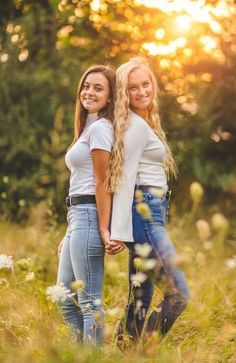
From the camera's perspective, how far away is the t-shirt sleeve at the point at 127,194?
3762mm

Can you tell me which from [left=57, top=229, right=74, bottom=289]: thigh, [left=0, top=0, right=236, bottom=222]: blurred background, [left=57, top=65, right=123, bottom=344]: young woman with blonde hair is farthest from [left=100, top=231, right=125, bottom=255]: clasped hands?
[left=0, top=0, right=236, bottom=222]: blurred background

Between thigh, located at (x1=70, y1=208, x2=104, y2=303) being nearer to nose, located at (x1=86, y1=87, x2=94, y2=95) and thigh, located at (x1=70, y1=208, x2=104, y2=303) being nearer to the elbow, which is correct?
the elbow

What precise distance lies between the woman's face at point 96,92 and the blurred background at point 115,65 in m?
1.67

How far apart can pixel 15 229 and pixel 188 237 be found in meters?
2.04

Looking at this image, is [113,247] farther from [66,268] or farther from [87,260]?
[66,268]

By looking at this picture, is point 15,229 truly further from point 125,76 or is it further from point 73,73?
point 125,76

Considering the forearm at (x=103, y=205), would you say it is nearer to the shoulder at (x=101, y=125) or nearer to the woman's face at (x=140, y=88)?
the shoulder at (x=101, y=125)

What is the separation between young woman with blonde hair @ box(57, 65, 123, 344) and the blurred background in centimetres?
172

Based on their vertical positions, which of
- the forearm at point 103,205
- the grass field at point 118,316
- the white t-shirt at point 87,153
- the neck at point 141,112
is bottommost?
the grass field at point 118,316

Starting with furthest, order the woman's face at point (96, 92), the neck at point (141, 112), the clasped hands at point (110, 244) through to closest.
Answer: the neck at point (141, 112)
the woman's face at point (96, 92)
the clasped hands at point (110, 244)

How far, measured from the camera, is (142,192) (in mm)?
3828

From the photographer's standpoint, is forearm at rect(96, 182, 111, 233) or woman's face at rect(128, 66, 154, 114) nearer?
forearm at rect(96, 182, 111, 233)

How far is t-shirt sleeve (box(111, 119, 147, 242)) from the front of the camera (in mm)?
3762

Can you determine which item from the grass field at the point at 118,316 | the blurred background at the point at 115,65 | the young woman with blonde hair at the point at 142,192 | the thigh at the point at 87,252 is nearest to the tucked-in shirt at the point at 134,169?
the young woman with blonde hair at the point at 142,192
